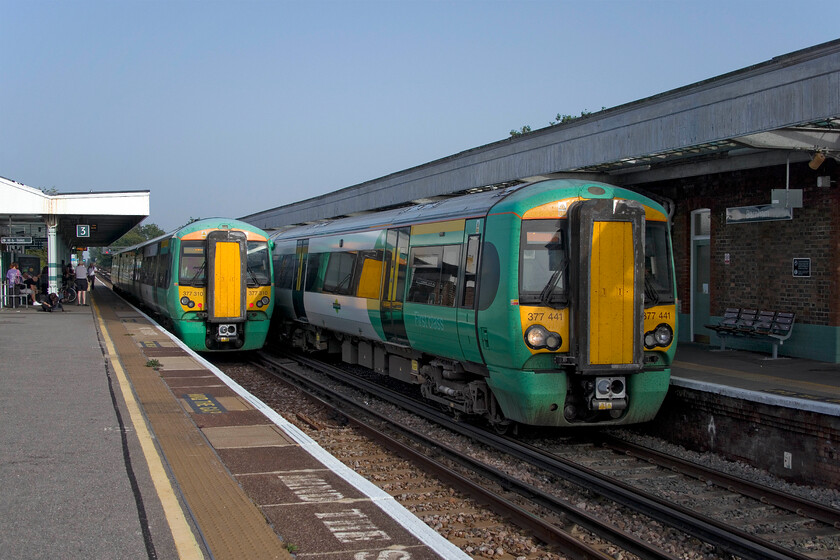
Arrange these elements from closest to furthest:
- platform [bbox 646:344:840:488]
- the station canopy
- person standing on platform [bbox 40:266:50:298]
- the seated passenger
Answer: platform [bbox 646:344:840:488]
the station canopy
person standing on platform [bbox 40:266:50:298]
the seated passenger

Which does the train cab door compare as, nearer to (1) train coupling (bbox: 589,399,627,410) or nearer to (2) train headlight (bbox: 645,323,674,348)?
(1) train coupling (bbox: 589,399,627,410)

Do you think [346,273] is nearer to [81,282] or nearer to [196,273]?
[196,273]

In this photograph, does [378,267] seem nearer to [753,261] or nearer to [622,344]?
[622,344]

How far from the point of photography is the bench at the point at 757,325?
37.8 feet

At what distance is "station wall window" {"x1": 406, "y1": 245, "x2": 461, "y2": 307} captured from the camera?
9.42 m

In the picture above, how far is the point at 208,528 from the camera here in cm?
470

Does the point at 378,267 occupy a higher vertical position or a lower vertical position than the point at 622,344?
higher

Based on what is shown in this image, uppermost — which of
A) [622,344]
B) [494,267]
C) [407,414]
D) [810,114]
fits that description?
[810,114]

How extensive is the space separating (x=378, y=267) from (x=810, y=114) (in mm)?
6319

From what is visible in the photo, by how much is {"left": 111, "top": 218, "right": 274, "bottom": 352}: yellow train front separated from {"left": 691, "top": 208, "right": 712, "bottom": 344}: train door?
868 centimetres

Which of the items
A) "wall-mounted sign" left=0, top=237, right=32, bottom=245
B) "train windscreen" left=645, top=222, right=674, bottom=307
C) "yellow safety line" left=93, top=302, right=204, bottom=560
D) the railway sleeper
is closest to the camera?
"yellow safety line" left=93, top=302, right=204, bottom=560

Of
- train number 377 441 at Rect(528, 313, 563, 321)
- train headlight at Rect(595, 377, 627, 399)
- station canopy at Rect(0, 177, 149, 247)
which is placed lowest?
train headlight at Rect(595, 377, 627, 399)

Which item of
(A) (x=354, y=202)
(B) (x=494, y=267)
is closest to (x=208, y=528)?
(B) (x=494, y=267)

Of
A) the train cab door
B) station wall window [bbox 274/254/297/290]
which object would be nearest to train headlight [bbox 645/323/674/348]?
the train cab door
